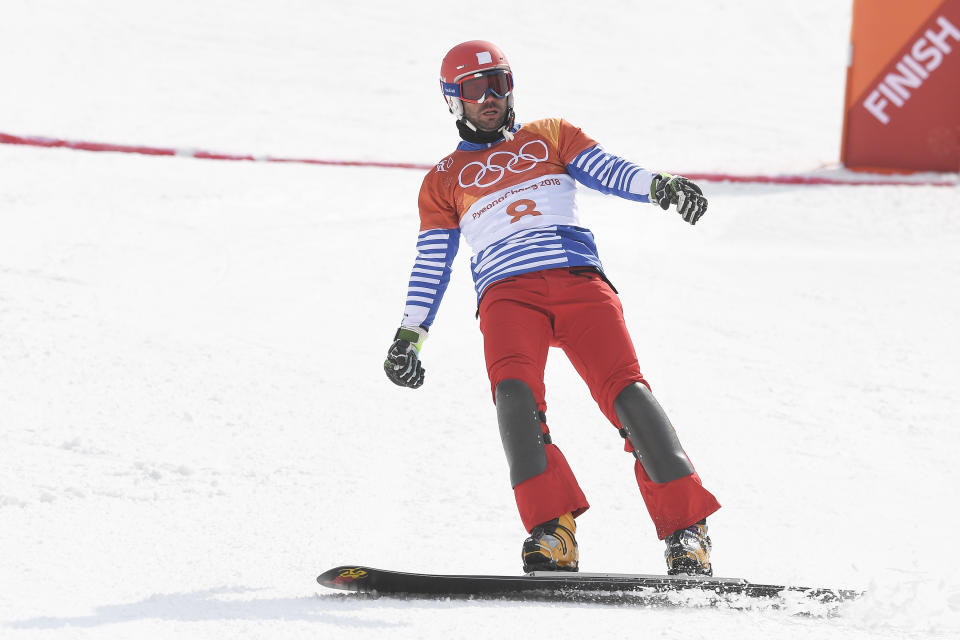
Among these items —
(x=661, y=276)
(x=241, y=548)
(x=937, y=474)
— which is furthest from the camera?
(x=661, y=276)

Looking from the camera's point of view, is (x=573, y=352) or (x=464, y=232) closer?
(x=573, y=352)

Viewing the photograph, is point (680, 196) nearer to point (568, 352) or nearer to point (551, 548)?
point (568, 352)

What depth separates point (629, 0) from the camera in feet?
49.1

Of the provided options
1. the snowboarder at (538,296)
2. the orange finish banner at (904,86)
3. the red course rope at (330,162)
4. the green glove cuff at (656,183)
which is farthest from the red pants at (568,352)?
the orange finish banner at (904,86)

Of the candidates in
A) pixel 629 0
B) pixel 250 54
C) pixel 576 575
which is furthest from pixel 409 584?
pixel 629 0

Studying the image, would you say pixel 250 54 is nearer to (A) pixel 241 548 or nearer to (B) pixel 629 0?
(B) pixel 629 0

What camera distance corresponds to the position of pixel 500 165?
3.53 meters

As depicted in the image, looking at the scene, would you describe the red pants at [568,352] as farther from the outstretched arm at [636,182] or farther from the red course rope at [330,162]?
the red course rope at [330,162]

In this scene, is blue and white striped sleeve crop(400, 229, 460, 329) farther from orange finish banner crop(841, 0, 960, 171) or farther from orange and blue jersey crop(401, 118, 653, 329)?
orange finish banner crop(841, 0, 960, 171)

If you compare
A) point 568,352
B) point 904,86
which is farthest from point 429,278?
point 904,86

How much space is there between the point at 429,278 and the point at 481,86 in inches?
27.2

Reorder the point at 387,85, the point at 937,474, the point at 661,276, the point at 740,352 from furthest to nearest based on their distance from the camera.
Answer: the point at 387,85 < the point at 661,276 < the point at 740,352 < the point at 937,474

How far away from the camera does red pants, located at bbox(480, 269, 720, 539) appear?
2.97 meters

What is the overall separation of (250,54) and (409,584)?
1053 centimetres
